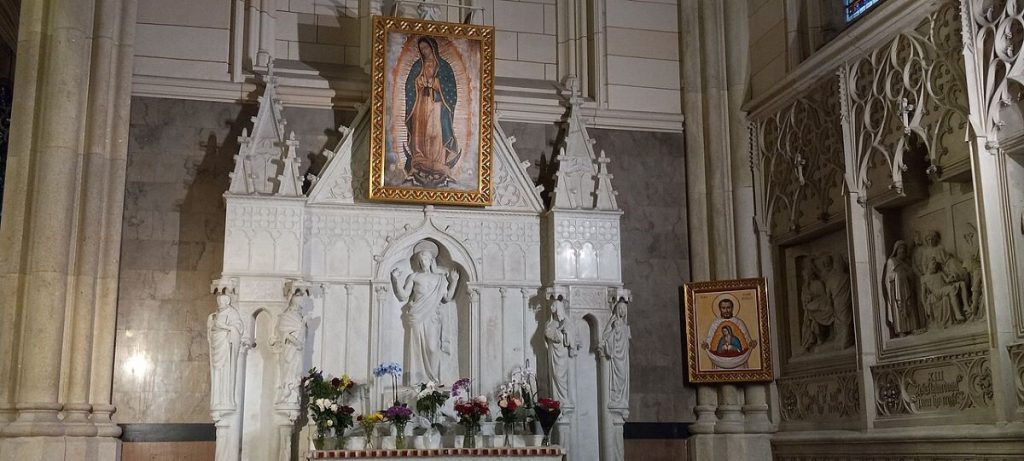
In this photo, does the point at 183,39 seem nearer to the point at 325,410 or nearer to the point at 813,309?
the point at 325,410

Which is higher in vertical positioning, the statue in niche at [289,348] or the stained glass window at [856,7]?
the stained glass window at [856,7]

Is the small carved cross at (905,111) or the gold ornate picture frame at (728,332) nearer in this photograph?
the small carved cross at (905,111)

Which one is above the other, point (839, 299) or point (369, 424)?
point (839, 299)

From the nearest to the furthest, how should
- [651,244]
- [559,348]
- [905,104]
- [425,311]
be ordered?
[905,104] → [559,348] → [425,311] → [651,244]

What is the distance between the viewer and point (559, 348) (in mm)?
12273

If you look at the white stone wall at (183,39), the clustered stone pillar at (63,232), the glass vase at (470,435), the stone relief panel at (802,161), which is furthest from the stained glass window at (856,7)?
the clustered stone pillar at (63,232)

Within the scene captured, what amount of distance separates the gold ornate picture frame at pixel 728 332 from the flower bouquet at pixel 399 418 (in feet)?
12.3

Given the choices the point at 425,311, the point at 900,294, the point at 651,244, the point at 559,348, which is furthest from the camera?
the point at 651,244

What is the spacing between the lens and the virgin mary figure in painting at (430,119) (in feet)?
41.3

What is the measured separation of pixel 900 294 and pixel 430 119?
5.74 m

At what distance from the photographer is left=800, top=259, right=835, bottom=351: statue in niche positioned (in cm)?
1180

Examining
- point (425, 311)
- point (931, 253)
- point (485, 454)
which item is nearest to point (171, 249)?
point (425, 311)

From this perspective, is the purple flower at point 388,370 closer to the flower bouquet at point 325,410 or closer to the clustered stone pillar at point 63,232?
the flower bouquet at point 325,410

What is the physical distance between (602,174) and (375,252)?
9.76 feet
